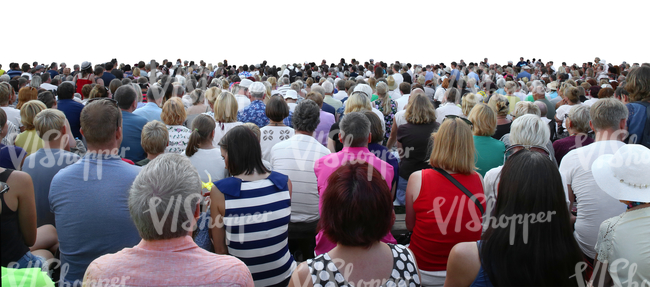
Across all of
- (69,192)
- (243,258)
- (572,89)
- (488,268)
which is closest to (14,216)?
(69,192)

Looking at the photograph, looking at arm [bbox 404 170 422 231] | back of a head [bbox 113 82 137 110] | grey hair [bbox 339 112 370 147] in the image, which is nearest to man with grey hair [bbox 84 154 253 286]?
arm [bbox 404 170 422 231]

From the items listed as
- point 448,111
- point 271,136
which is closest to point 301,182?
point 271,136

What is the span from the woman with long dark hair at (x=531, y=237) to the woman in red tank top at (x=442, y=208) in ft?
2.67

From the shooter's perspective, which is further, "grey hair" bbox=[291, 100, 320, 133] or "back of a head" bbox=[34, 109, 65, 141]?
"grey hair" bbox=[291, 100, 320, 133]

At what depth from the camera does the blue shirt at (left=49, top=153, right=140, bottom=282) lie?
2244 mm

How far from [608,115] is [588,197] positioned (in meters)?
0.72

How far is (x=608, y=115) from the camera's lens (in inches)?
122

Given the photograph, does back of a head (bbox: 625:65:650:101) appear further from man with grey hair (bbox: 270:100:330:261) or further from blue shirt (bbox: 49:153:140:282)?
blue shirt (bbox: 49:153:140:282)

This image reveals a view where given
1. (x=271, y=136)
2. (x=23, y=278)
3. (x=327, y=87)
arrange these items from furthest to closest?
(x=327, y=87) < (x=271, y=136) < (x=23, y=278)

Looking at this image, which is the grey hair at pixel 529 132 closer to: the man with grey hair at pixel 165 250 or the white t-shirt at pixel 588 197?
the white t-shirt at pixel 588 197

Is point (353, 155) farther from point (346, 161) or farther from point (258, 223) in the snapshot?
point (258, 223)

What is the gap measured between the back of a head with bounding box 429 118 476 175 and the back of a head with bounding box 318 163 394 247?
949 millimetres

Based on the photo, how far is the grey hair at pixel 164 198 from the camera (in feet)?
5.01

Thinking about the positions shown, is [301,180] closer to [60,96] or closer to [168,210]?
[168,210]
